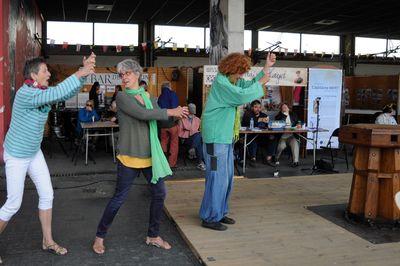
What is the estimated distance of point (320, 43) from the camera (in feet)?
63.6

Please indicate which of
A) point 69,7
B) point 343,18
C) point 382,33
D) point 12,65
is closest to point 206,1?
point 69,7

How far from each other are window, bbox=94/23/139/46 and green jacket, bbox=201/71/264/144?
13.6 metres

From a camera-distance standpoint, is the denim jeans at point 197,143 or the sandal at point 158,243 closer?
the sandal at point 158,243

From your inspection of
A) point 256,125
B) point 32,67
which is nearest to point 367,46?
point 256,125

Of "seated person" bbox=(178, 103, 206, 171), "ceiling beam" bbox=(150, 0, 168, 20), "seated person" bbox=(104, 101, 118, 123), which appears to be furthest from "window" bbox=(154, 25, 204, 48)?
"seated person" bbox=(178, 103, 206, 171)

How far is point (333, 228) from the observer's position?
430 centimetres

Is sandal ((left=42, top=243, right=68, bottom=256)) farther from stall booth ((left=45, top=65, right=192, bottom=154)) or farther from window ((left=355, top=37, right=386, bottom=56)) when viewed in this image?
window ((left=355, top=37, right=386, bottom=56))

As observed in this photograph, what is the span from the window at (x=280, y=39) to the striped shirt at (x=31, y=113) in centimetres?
1557

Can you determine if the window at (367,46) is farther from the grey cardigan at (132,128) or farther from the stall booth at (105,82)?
the grey cardigan at (132,128)

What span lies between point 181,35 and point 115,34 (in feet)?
8.13

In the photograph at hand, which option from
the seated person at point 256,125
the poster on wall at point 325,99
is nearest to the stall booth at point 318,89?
the poster on wall at point 325,99

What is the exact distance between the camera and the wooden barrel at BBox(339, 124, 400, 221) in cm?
412

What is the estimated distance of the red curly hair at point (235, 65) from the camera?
4.02 meters

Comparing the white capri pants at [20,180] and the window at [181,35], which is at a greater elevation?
the window at [181,35]
